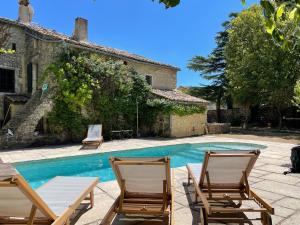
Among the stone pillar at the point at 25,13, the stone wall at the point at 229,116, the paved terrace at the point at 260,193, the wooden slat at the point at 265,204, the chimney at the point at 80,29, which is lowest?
the paved terrace at the point at 260,193

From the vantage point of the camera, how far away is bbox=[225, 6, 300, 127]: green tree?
23.2 metres

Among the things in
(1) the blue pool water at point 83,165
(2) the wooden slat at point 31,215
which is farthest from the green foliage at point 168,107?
(2) the wooden slat at point 31,215

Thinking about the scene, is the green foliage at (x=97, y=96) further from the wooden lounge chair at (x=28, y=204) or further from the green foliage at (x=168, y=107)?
the wooden lounge chair at (x=28, y=204)

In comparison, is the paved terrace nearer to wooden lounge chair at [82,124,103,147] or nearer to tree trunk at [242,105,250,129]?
wooden lounge chair at [82,124,103,147]

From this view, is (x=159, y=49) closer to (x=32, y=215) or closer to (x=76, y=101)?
(x=76, y=101)

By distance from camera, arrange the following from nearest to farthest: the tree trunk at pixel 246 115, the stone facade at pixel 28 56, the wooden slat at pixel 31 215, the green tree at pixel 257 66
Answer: the wooden slat at pixel 31 215 → the stone facade at pixel 28 56 → the green tree at pixel 257 66 → the tree trunk at pixel 246 115

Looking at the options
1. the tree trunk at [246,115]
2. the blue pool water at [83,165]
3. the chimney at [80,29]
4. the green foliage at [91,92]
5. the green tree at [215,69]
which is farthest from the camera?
the green tree at [215,69]

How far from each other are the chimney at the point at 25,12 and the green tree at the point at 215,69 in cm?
2018

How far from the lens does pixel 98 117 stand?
17.1 meters

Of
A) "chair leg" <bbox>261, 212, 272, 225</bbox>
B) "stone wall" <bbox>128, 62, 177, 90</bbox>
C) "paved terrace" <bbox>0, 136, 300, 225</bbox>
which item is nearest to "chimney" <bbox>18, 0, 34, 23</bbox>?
"stone wall" <bbox>128, 62, 177, 90</bbox>

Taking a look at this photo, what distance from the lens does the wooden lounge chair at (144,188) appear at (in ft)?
11.6

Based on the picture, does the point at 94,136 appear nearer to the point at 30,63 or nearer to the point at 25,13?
the point at 30,63

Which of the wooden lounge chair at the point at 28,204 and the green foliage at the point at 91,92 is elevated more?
the green foliage at the point at 91,92

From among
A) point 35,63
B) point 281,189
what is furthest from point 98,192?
point 35,63
